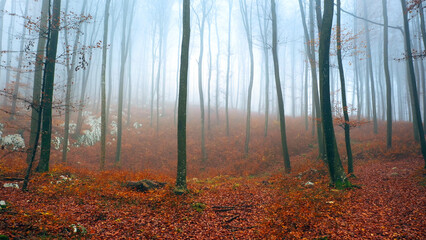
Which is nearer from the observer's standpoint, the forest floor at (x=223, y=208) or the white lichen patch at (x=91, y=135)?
the forest floor at (x=223, y=208)

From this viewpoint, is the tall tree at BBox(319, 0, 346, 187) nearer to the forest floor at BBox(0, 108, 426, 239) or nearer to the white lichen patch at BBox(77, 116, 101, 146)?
the forest floor at BBox(0, 108, 426, 239)

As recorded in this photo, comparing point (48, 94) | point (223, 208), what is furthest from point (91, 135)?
point (223, 208)

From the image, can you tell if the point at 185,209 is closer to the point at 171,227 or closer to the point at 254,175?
the point at 171,227

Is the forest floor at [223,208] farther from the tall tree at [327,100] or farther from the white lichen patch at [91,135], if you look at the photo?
the white lichen patch at [91,135]

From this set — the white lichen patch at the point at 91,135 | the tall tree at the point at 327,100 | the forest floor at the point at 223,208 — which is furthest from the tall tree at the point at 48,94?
the tall tree at the point at 327,100

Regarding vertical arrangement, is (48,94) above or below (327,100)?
above

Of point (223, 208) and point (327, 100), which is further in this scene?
point (327, 100)

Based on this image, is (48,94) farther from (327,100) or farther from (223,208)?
(327,100)

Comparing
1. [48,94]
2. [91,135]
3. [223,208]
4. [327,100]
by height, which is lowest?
[223,208]

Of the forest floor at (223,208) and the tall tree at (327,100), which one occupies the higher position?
the tall tree at (327,100)

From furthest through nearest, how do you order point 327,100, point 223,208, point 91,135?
point 91,135, point 327,100, point 223,208

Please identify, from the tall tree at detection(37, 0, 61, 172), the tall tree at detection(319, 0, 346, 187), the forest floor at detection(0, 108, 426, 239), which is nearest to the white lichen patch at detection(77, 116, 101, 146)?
the forest floor at detection(0, 108, 426, 239)

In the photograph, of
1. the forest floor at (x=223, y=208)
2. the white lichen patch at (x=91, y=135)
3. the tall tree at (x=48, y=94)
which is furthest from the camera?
the white lichen patch at (x=91, y=135)

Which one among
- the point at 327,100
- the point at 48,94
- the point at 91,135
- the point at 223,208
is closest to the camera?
the point at 223,208
